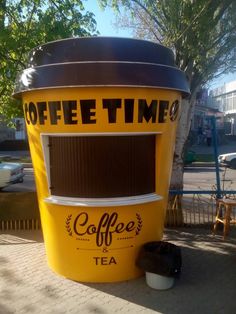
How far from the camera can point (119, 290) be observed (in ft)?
18.0

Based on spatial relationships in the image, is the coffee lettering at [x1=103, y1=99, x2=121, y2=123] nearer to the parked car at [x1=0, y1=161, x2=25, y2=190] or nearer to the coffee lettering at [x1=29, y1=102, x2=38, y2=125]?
the coffee lettering at [x1=29, y1=102, x2=38, y2=125]

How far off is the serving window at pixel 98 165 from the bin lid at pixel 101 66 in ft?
2.56

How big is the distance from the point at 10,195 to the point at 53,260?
3102mm

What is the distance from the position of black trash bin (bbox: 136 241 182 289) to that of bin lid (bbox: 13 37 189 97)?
7.50ft

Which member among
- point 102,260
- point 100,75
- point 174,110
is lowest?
point 102,260

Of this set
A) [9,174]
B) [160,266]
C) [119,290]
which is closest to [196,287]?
[160,266]

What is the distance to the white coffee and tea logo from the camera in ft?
18.5

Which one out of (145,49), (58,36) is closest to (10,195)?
(58,36)

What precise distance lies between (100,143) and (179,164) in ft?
12.3

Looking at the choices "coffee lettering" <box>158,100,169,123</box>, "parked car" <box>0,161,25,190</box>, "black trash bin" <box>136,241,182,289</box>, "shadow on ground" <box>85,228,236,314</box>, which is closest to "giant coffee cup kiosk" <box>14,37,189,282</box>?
"coffee lettering" <box>158,100,169,123</box>

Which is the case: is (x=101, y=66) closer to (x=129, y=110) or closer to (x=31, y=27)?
(x=129, y=110)

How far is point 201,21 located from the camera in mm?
7828

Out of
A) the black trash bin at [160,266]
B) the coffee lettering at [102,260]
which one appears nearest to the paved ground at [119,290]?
the black trash bin at [160,266]

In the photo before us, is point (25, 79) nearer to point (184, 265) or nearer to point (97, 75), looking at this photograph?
point (97, 75)
